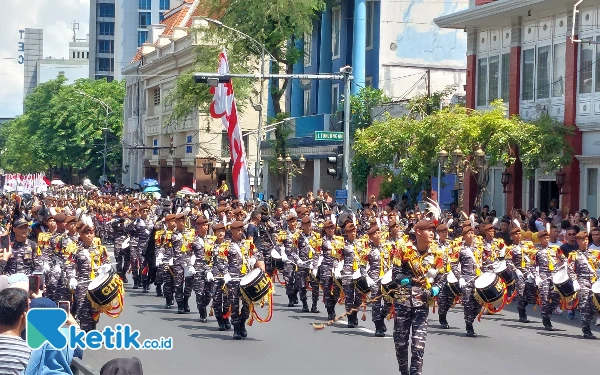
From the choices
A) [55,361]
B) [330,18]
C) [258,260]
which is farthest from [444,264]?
[330,18]

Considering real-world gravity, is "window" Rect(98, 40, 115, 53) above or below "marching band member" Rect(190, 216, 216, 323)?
above

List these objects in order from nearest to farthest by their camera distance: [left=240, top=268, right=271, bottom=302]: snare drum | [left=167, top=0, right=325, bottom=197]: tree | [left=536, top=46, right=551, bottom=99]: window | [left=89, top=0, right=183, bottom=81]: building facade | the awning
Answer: [left=240, top=268, right=271, bottom=302]: snare drum
the awning
[left=536, top=46, right=551, bottom=99]: window
[left=167, top=0, right=325, bottom=197]: tree
[left=89, top=0, right=183, bottom=81]: building facade

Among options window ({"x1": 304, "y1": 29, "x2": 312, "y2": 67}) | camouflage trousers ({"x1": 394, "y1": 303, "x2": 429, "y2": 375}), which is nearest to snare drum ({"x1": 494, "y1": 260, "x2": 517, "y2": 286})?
camouflage trousers ({"x1": 394, "y1": 303, "x2": 429, "y2": 375})

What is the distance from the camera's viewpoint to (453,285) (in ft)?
54.4

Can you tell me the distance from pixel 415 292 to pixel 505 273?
6.81 m

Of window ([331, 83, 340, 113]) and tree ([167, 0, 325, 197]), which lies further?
window ([331, 83, 340, 113])

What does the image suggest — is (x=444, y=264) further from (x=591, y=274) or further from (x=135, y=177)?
(x=135, y=177)

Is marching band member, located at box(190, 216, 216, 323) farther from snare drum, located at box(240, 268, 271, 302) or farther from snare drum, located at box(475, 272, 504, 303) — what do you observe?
snare drum, located at box(475, 272, 504, 303)

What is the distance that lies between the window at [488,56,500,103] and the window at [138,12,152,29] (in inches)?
3661

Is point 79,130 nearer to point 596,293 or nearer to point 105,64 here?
point 105,64

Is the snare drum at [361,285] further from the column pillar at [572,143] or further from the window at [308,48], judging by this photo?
the window at [308,48]

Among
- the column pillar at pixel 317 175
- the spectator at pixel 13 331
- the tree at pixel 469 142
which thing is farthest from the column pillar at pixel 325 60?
the spectator at pixel 13 331

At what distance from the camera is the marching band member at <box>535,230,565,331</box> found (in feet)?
59.5

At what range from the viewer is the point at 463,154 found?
29.8 meters
